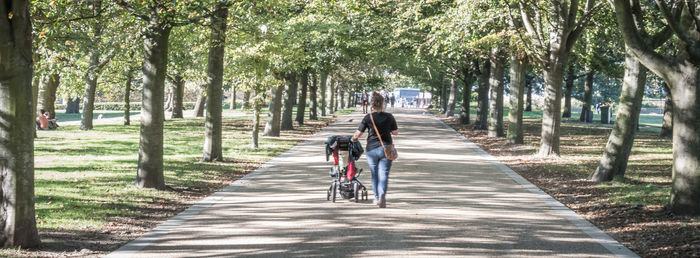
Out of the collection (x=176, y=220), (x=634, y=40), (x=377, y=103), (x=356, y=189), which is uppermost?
(x=634, y=40)

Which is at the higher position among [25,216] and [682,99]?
[682,99]

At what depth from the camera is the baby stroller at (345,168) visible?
10500mm

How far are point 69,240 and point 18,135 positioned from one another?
1.31 metres

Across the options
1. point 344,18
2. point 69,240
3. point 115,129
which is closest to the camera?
point 69,240

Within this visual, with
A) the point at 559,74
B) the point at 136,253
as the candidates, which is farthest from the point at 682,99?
the point at 559,74

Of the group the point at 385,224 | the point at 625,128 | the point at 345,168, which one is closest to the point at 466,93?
the point at 625,128

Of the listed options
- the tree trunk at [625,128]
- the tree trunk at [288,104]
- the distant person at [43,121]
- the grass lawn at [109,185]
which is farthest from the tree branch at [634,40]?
the distant person at [43,121]

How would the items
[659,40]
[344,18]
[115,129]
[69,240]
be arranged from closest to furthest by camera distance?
[69,240]
[659,40]
[344,18]
[115,129]

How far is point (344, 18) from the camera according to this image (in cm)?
2778

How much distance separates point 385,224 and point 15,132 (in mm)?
4338

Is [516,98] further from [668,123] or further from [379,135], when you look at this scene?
[379,135]

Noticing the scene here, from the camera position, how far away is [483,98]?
33.2 metres

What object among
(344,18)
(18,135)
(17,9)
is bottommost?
(18,135)

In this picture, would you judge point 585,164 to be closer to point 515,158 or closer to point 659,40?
point 515,158
